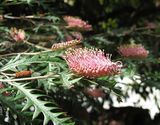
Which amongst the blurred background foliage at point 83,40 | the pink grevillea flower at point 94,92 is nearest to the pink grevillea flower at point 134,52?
the blurred background foliage at point 83,40

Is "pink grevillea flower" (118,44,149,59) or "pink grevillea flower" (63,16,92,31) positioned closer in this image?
"pink grevillea flower" (118,44,149,59)

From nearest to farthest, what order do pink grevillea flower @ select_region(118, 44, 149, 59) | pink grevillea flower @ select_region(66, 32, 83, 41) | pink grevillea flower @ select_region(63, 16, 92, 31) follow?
pink grevillea flower @ select_region(118, 44, 149, 59), pink grevillea flower @ select_region(63, 16, 92, 31), pink grevillea flower @ select_region(66, 32, 83, 41)

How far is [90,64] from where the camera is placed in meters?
1.40

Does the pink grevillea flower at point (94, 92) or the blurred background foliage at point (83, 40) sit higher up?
the blurred background foliage at point (83, 40)

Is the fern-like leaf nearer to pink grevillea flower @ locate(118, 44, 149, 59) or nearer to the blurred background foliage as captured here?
the blurred background foliage

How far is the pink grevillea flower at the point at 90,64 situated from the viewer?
4.57ft

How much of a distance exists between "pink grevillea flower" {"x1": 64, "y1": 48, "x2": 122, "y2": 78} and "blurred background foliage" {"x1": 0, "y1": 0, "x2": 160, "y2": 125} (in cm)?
3

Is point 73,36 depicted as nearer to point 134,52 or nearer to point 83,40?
point 83,40

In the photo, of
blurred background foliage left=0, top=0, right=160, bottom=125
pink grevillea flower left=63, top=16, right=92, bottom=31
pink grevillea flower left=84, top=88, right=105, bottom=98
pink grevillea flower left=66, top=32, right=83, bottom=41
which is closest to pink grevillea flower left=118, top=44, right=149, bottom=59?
blurred background foliage left=0, top=0, right=160, bottom=125

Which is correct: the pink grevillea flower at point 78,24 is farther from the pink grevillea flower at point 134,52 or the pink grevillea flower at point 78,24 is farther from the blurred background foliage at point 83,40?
the pink grevillea flower at point 134,52

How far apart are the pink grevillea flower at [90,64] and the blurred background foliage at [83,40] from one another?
3 cm

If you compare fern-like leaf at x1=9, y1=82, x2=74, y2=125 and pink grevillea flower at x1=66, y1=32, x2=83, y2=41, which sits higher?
pink grevillea flower at x1=66, y1=32, x2=83, y2=41

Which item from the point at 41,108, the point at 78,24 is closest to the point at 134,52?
the point at 78,24

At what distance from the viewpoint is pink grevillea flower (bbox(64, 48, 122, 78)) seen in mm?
1393
